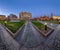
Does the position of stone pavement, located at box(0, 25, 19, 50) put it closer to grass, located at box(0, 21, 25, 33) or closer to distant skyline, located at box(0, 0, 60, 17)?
grass, located at box(0, 21, 25, 33)

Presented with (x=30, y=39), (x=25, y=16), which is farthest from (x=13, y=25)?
(x=30, y=39)

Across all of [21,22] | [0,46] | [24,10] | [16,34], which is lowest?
[0,46]

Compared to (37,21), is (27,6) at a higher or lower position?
higher

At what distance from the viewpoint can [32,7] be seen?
3.03 meters

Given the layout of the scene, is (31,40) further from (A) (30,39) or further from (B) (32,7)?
(B) (32,7)

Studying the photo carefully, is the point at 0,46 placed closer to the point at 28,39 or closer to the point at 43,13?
the point at 28,39

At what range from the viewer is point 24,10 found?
3.01 metres

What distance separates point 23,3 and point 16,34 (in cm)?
62

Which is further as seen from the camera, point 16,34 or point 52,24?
Result: point 52,24

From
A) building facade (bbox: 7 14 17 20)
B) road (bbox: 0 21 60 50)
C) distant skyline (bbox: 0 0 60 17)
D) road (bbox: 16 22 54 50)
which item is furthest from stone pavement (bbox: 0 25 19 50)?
distant skyline (bbox: 0 0 60 17)

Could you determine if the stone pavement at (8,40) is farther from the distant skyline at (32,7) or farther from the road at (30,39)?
the distant skyline at (32,7)

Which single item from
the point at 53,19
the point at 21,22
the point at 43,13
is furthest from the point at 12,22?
the point at 53,19

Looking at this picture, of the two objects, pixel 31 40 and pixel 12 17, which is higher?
pixel 12 17

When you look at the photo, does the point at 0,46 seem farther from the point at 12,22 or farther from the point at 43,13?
the point at 43,13
